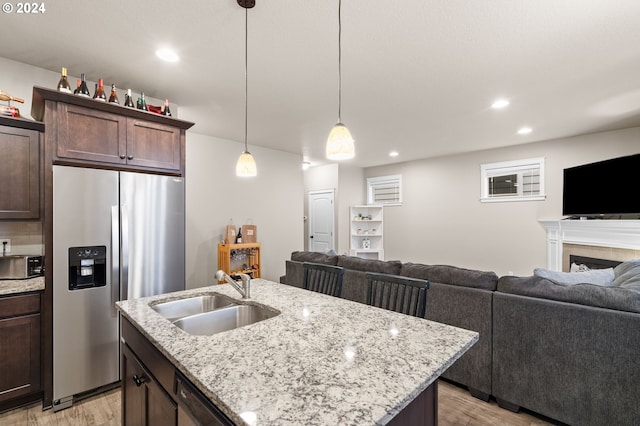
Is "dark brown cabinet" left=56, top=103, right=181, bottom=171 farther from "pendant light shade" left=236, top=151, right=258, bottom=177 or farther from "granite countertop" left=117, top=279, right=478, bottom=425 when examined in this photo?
"granite countertop" left=117, top=279, right=478, bottom=425

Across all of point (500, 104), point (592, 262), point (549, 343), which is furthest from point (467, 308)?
point (592, 262)

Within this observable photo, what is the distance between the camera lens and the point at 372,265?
123 inches

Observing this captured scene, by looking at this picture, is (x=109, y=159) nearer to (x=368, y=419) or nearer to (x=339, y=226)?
(x=368, y=419)

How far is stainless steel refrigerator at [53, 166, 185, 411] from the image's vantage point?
2.19 metres

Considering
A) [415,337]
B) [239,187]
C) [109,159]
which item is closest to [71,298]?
[109,159]

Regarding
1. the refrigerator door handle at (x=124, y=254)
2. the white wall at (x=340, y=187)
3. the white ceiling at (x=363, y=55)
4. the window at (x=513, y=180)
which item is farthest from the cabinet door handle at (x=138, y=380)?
the window at (x=513, y=180)

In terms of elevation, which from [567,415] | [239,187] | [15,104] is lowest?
[567,415]

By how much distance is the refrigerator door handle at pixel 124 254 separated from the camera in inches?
95.1

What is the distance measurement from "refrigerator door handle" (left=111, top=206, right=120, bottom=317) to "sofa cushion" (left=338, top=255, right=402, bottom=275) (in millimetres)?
2129

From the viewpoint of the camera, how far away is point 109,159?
8.16 ft

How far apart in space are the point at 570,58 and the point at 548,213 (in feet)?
11.2

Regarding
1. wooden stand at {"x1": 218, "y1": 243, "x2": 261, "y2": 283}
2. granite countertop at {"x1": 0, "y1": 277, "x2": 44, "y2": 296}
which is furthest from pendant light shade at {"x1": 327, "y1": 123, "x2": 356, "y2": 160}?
wooden stand at {"x1": 218, "y1": 243, "x2": 261, "y2": 283}

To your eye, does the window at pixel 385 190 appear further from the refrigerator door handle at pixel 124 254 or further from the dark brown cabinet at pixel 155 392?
the dark brown cabinet at pixel 155 392

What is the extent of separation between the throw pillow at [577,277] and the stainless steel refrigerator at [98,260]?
3085 mm
